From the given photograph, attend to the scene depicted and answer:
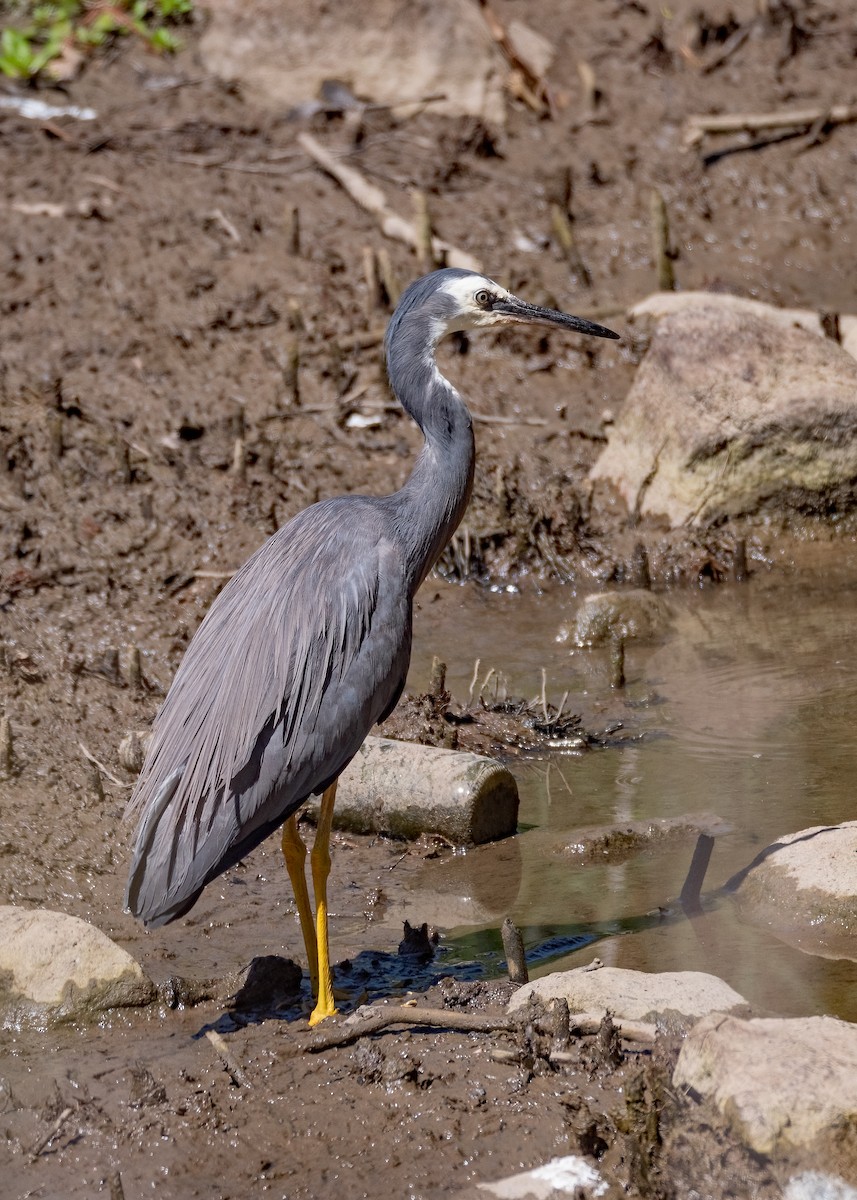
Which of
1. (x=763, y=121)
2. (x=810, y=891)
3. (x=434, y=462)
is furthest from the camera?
(x=763, y=121)

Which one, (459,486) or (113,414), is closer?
(459,486)

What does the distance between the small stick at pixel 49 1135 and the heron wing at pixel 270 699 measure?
2.01 ft

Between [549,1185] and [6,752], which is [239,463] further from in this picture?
[549,1185]

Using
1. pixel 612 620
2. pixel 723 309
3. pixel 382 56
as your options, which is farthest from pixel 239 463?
pixel 382 56

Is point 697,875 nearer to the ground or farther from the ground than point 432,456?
nearer to the ground

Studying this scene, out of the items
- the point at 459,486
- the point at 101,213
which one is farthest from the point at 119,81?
the point at 459,486

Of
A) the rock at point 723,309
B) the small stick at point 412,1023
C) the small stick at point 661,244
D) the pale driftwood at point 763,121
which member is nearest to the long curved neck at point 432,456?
the small stick at point 412,1023

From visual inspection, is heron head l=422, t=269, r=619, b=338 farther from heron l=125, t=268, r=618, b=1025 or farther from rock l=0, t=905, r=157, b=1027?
rock l=0, t=905, r=157, b=1027

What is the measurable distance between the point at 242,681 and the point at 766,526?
4.63 meters

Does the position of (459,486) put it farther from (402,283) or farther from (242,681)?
(402,283)

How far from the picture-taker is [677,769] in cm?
622

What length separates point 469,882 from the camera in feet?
18.0

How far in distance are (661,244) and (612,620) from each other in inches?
152

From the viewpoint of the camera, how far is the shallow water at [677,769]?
16.0ft
